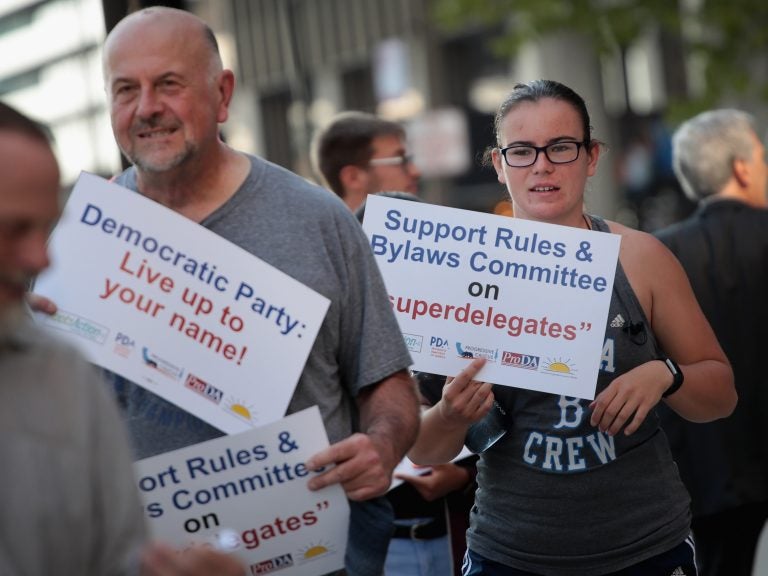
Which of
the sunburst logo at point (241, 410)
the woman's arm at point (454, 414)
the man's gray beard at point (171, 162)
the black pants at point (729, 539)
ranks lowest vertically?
the black pants at point (729, 539)

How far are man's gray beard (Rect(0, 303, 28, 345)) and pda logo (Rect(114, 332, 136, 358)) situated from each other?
50.4 inches

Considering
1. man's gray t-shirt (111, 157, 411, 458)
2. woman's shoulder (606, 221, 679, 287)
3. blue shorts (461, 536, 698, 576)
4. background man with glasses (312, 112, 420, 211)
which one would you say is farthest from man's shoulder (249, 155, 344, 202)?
background man with glasses (312, 112, 420, 211)

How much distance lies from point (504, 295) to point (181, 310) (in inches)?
37.4

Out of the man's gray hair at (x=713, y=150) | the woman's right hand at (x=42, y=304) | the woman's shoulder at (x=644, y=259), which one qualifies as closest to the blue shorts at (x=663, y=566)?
the woman's shoulder at (x=644, y=259)

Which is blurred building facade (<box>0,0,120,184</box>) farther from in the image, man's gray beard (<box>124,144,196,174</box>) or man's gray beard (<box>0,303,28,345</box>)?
man's gray beard (<box>0,303,28,345</box>)

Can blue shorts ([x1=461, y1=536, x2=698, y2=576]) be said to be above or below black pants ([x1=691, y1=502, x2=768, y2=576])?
above

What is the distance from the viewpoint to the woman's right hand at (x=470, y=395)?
12.5ft

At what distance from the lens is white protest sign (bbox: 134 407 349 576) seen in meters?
3.24

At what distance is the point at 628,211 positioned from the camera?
24891 mm

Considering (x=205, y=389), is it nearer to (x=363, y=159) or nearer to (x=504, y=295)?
(x=504, y=295)

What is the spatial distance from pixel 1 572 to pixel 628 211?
23.4 metres

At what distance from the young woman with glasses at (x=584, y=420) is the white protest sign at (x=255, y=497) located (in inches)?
26.8

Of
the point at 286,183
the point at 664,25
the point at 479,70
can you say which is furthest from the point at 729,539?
the point at 479,70

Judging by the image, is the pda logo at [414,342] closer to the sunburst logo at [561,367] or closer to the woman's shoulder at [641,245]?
the sunburst logo at [561,367]
